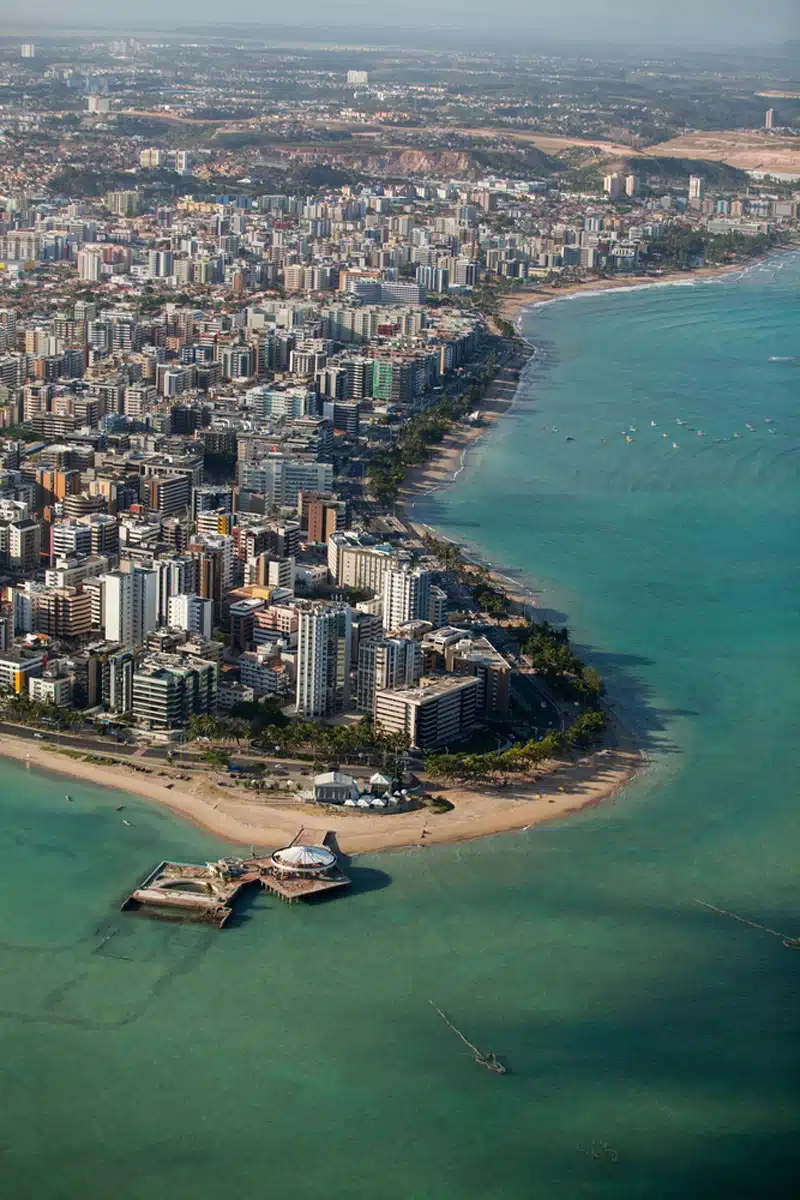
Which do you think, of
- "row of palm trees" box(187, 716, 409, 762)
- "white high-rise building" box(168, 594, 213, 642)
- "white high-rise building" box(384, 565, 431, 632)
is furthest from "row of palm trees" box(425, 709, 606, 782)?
"white high-rise building" box(168, 594, 213, 642)

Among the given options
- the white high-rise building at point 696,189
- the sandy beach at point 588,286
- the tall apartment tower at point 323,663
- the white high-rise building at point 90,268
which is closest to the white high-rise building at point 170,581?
the tall apartment tower at point 323,663

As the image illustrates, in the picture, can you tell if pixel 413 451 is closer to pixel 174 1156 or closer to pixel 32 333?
pixel 32 333

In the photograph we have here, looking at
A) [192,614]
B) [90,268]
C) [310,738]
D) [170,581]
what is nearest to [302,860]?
[310,738]

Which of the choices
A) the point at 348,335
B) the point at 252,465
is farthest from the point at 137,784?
the point at 348,335

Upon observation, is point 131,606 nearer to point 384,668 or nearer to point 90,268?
point 384,668

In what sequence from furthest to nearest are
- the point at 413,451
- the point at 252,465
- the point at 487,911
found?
the point at 413,451
the point at 252,465
the point at 487,911

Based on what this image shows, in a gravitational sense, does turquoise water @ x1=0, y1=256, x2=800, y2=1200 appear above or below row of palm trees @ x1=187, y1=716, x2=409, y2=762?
below

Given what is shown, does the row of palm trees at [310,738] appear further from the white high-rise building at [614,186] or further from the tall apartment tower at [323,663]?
the white high-rise building at [614,186]

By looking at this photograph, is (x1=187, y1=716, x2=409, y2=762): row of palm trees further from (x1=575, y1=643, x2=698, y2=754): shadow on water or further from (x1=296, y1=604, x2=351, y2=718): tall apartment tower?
(x1=575, y1=643, x2=698, y2=754): shadow on water
